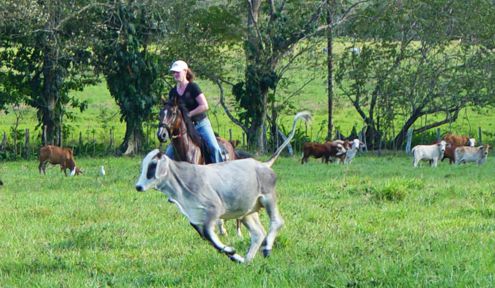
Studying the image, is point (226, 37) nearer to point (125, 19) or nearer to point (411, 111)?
point (125, 19)

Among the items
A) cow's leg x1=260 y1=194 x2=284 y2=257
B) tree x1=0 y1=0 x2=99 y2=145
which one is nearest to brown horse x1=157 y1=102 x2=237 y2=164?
cow's leg x1=260 y1=194 x2=284 y2=257

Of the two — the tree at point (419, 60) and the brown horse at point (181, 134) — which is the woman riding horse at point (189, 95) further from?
the tree at point (419, 60)

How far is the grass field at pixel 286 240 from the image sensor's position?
9102mm

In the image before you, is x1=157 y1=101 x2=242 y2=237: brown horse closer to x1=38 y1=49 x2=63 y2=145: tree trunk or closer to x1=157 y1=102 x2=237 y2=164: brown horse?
x1=157 y1=102 x2=237 y2=164: brown horse

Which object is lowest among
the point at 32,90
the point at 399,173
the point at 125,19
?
the point at 399,173

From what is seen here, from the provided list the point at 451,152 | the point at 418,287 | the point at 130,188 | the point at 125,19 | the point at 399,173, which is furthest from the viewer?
the point at 125,19

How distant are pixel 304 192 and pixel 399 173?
7033 mm

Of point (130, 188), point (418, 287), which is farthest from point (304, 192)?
point (418, 287)

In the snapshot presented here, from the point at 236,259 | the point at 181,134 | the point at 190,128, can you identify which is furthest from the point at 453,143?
the point at 236,259

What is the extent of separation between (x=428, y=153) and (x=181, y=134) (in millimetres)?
17285

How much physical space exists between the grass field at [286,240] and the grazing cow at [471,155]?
10998mm

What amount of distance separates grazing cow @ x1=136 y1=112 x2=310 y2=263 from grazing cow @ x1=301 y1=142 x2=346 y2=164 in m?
21.9

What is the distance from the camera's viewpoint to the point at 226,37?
3853 cm

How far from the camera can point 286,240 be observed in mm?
11242
